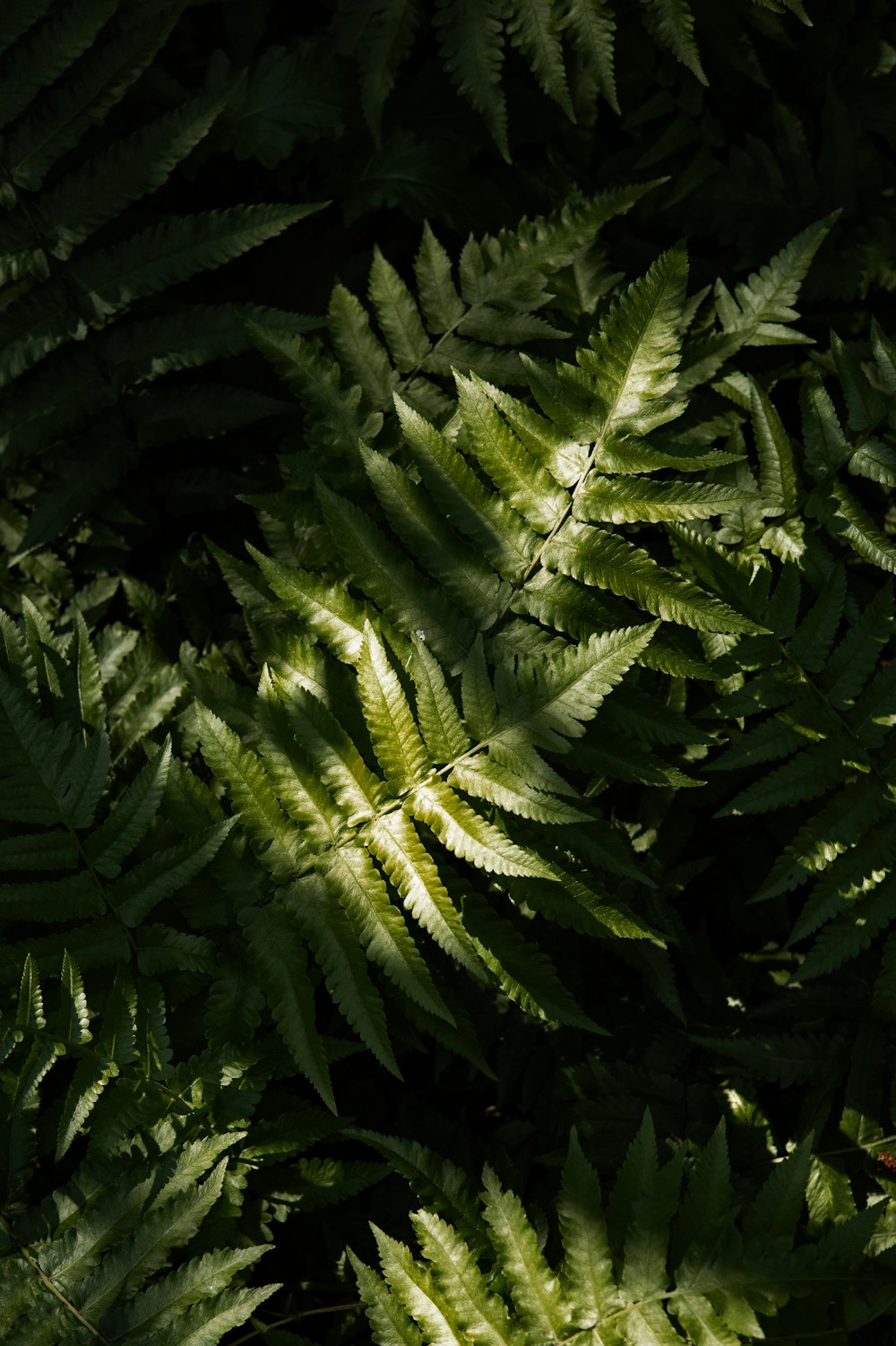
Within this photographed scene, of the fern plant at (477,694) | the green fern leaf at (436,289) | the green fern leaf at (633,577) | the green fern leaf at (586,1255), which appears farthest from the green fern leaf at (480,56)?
the green fern leaf at (586,1255)

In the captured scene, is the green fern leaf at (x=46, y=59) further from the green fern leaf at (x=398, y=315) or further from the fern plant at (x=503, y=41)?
the green fern leaf at (x=398, y=315)

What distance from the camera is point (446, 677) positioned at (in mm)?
2379

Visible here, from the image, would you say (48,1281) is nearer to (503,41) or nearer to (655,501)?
(655,501)

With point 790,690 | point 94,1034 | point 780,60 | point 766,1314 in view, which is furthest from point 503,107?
point 766,1314

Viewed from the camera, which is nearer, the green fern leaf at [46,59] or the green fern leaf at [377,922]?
the green fern leaf at [377,922]

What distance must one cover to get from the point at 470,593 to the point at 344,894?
0.70 metres

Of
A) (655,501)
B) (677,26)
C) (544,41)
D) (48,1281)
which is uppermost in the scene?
(544,41)

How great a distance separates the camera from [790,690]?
2537 millimetres

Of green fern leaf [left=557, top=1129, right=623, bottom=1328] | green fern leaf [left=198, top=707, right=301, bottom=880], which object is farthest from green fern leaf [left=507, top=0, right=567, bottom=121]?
green fern leaf [left=557, top=1129, right=623, bottom=1328]

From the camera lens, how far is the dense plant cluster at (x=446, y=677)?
7.13ft

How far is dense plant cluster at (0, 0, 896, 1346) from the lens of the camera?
217cm

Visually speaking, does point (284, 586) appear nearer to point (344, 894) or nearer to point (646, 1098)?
point (344, 894)

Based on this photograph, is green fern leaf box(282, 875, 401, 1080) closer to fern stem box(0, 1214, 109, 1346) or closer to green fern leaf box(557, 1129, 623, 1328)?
green fern leaf box(557, 1129, 623, 1328)

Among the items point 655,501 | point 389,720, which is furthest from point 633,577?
point 389,720
